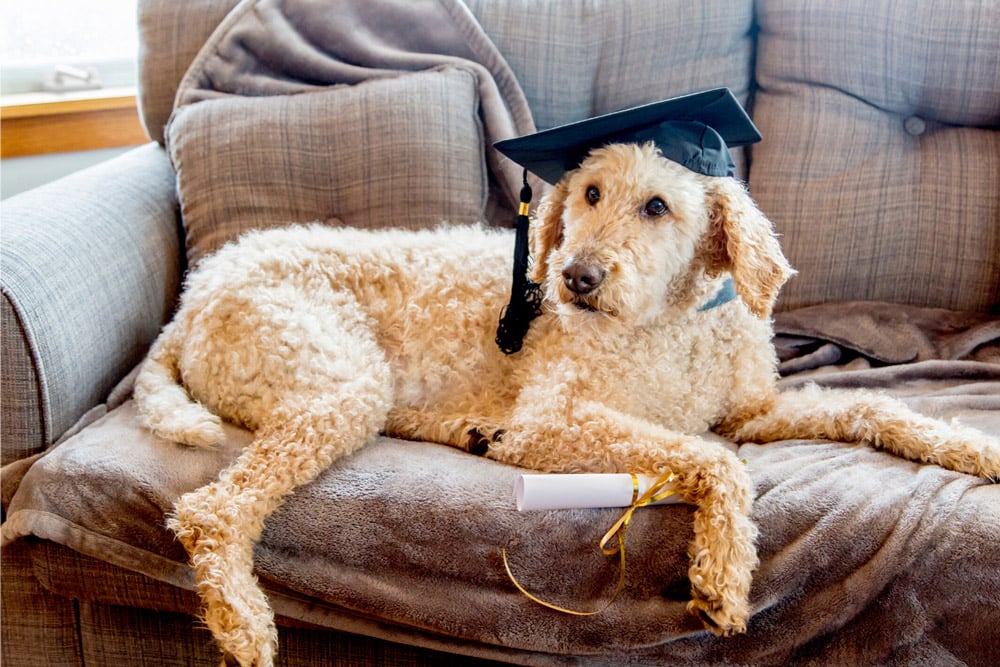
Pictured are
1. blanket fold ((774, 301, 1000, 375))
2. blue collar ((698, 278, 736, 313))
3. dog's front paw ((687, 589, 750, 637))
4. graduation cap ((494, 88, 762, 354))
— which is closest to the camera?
dog's front paw ((687, 589, 750, 637))

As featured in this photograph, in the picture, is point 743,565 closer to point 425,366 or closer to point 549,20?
point 425,366

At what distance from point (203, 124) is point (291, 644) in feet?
4.07

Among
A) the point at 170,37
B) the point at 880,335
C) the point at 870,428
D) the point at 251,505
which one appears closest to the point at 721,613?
the point at 870,428

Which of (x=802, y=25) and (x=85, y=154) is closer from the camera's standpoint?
(x=802, y=25)

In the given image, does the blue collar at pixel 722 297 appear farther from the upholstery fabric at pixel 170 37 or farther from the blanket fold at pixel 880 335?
the upholstery fabric at pixel 170 37

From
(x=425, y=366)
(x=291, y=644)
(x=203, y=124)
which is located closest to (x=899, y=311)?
(x=425, y=366)

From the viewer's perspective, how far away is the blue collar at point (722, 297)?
5.04 feet

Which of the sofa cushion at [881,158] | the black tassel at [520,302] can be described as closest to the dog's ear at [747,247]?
the black tassel at [520,302]

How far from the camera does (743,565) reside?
1.17 m

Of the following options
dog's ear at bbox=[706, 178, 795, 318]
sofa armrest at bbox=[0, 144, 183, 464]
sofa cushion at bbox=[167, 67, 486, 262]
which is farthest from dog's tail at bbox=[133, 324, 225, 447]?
dog's ear at bbox=[706, 178, 795, 318]

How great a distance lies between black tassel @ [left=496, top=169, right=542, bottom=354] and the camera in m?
1.56

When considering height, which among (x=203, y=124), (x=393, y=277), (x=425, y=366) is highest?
(x=203, y=124)

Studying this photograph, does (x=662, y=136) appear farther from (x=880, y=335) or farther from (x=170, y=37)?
(x=170, y=37)

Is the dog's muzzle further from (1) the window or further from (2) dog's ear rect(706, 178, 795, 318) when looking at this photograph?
(1) the window
